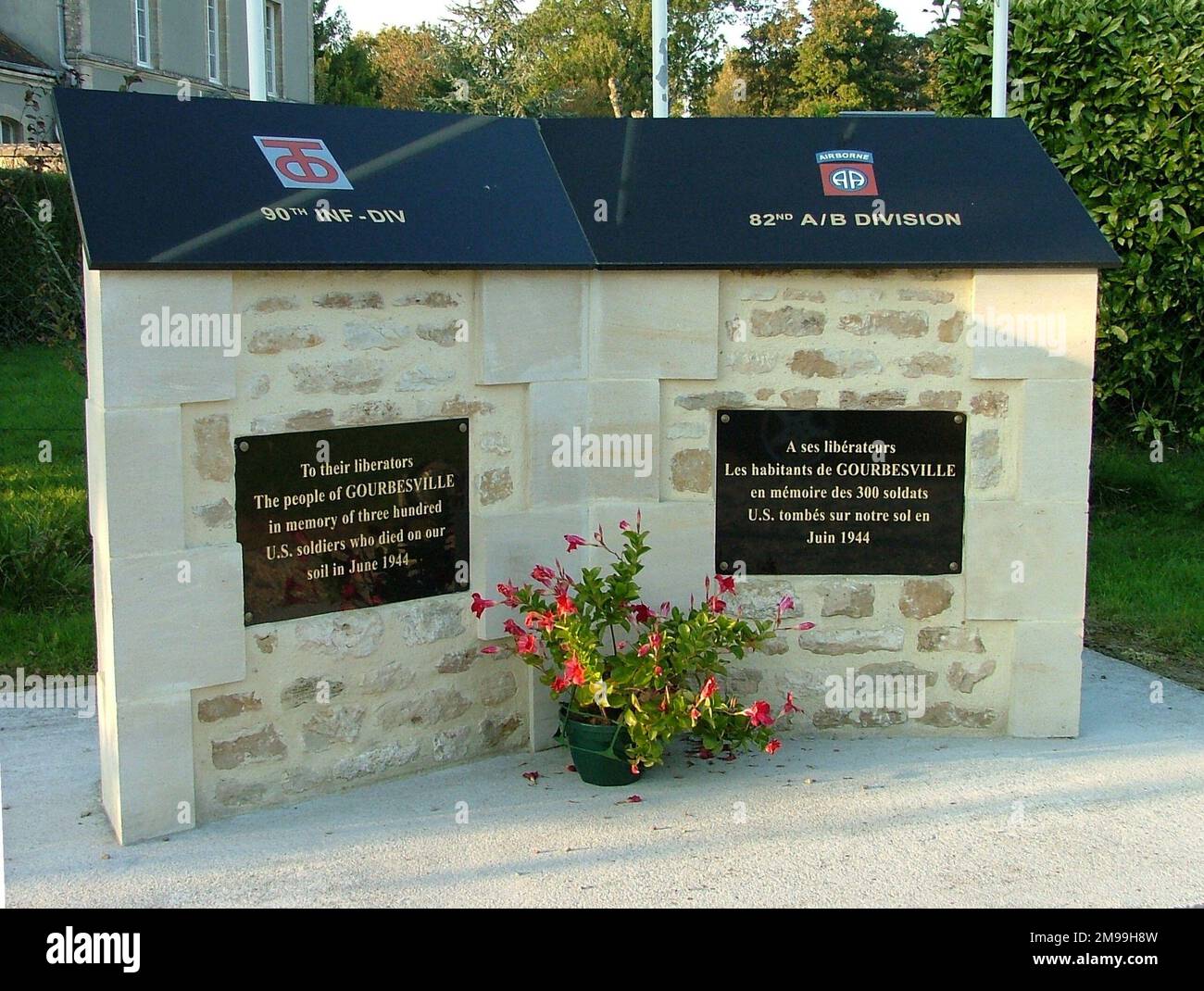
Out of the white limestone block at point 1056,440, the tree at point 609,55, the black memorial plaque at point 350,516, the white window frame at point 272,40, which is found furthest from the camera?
the tree at point 609,55

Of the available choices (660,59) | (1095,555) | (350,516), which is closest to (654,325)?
(350,516)

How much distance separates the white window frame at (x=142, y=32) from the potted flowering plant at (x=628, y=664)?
23.6m

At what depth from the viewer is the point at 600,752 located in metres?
4.81

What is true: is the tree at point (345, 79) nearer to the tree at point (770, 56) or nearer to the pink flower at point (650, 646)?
the tree at point (770, 56)

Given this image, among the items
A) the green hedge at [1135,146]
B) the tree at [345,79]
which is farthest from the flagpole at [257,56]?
the tree at [345,79]

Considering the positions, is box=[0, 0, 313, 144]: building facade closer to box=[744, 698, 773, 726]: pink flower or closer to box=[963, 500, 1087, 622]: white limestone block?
box=[963, 500, 1087, 622]: white limestone block

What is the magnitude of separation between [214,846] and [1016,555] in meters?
3.17

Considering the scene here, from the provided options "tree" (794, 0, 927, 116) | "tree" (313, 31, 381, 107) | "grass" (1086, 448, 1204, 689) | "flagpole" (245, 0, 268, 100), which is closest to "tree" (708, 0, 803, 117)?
"tree" (794, 0, 927, 116)

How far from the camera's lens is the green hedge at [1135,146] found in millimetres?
9094

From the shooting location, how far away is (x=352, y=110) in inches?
197

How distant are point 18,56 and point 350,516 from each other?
22053mm

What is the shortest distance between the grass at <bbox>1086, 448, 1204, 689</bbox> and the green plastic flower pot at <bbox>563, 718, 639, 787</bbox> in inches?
127

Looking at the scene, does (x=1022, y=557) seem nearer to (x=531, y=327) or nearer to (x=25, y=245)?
(x=531, y=327)

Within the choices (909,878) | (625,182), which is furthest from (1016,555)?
(625,182)
